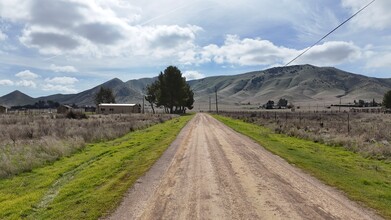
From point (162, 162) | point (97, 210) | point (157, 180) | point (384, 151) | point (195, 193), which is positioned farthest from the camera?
point (384, 151)

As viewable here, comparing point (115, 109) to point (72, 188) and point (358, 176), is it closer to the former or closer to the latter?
point (72, 188)

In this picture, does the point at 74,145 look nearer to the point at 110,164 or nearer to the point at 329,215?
the point at 110,164

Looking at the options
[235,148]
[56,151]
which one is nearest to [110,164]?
[56,151]

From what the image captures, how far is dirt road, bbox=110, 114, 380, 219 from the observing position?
7285 millimetres

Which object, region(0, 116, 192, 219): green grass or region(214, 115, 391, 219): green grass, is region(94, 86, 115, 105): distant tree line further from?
region(214, 115, 391, 219): green grass

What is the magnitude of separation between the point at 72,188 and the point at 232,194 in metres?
4.70

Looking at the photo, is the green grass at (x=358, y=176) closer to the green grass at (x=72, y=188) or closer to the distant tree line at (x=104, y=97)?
the green grass at (x=72, y=188)

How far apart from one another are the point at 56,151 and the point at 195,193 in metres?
11.4

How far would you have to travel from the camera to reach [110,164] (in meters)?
13.9

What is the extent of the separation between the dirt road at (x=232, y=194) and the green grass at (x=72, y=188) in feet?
1.77

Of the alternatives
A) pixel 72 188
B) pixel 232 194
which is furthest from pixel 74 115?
pixel 232 194

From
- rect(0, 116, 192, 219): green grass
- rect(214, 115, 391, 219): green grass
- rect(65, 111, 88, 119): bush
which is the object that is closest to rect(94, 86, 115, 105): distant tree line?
rect(65, 111, 88, 119): bush

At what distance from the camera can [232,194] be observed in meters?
8.75

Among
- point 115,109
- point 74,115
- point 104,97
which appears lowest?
point 74,115
